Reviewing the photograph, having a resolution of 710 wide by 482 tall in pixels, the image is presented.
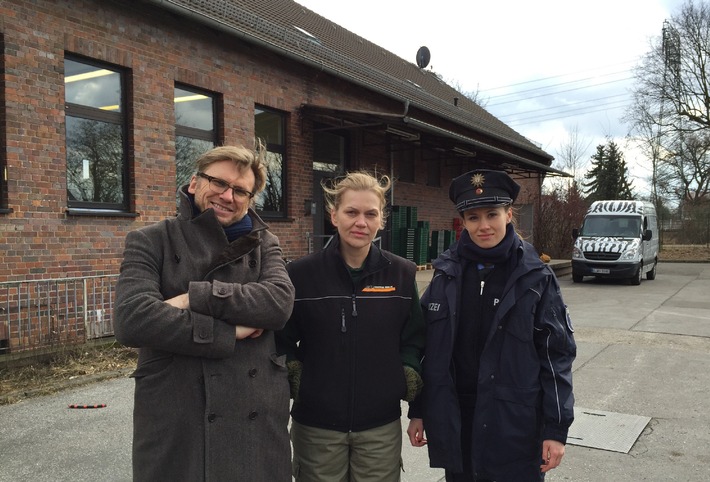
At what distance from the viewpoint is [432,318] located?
2.37m

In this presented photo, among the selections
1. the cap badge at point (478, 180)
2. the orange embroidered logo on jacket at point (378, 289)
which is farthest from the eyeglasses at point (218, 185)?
the cap badge at point (478, 180)

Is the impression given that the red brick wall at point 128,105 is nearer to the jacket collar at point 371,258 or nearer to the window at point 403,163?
the window at point 403,163

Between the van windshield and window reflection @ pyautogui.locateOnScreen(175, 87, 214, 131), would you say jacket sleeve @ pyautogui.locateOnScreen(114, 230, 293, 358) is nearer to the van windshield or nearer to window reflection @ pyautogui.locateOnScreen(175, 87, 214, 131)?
window reflection @ pyautogui.locateOnScreen(175, 87, 214, 131)

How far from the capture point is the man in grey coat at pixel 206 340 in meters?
1.83

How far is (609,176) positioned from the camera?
163 ft

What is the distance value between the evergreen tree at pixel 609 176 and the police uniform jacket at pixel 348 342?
49.3 metres

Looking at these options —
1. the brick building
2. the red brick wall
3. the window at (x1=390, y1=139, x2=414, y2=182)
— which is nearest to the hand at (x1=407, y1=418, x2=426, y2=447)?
the brick building

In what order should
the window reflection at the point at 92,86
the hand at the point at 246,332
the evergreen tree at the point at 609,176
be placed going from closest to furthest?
the hand at the point at 246,332, the window reflection at the point at 92,86, the evergreen tree at the point at 609,176

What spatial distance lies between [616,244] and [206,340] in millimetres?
16155

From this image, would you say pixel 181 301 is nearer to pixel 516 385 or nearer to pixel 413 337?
pixel 413 337

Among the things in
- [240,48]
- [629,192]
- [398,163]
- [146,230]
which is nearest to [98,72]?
[240,48]

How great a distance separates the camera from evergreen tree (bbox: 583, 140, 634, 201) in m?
49.2

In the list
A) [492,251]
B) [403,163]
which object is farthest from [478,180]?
[403,163]

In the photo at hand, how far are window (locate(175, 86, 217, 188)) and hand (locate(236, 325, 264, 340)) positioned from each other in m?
7.12
